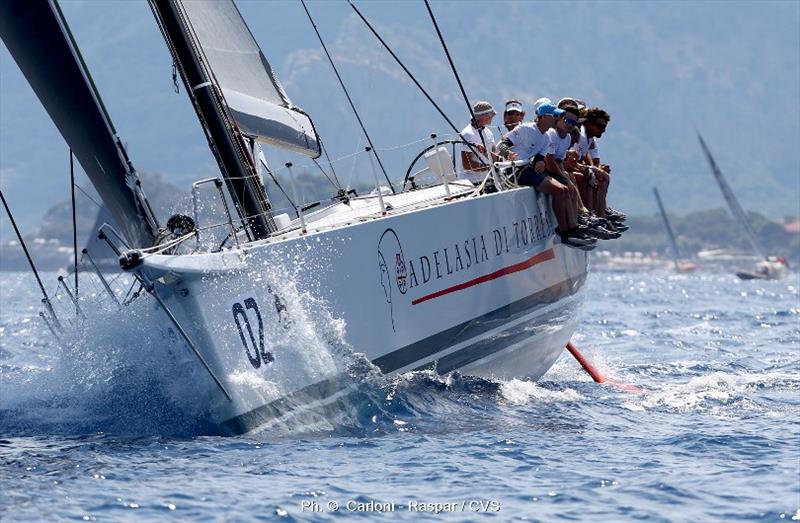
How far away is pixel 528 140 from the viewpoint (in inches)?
400

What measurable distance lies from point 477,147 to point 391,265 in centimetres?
201

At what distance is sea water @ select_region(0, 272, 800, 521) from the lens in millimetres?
5852

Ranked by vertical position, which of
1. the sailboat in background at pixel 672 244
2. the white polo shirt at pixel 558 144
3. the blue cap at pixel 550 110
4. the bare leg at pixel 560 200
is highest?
the blue cap at pixel 550 110

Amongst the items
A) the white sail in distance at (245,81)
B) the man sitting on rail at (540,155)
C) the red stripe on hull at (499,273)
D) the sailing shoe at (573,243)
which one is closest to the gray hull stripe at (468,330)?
the red stripe on hull at (499,273)

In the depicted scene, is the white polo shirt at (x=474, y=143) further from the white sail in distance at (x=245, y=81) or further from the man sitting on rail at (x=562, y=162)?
the white sail in distance at (x=245, y=81)

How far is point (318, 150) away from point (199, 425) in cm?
360

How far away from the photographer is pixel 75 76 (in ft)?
27.2

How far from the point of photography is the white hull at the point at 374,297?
7.10 m

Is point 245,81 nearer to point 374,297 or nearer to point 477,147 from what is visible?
point 477,147

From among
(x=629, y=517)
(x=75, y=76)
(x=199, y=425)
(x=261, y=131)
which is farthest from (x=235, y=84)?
(x=629, y=517)

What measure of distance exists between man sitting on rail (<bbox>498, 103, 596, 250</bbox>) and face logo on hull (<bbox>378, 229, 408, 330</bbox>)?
205 centimetres

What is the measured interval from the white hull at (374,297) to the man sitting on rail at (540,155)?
4.2 inches

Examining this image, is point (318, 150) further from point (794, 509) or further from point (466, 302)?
point (794, 509)

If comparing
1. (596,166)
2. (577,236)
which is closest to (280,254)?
(577,236)
